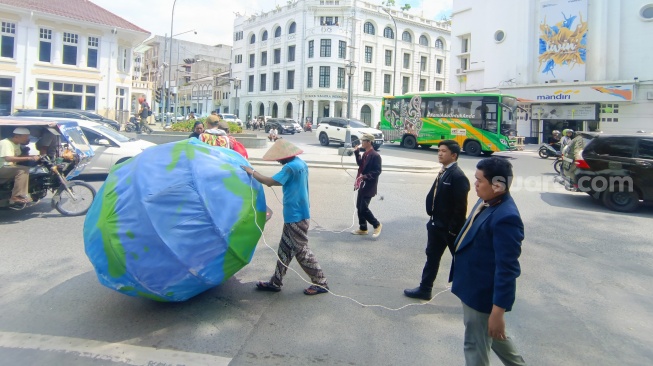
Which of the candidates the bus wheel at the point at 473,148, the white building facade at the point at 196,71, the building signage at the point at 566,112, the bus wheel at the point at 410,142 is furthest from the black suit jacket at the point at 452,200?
the white building facade at the point at 196,71

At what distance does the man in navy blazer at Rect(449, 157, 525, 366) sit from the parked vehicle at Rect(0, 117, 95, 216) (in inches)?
293

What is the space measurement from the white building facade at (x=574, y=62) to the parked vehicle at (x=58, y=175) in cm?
3356

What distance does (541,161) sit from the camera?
2231 centimetres

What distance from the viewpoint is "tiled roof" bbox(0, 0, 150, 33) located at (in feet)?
92.9

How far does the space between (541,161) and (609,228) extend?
48.2ft

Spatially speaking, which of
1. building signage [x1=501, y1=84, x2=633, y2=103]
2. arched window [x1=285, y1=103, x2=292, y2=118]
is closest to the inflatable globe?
building signage [x1=501, y1=84, x2=633, y2=103]

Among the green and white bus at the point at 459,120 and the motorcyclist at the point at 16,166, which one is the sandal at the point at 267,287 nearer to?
the motorcyclist at the point at 16,166

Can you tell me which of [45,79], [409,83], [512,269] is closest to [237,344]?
[512,269]

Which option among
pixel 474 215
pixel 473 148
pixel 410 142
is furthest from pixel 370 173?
pixel 410 142

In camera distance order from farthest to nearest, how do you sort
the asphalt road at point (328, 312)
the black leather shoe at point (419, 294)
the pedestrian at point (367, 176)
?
the pedestrian at point (367, 176) → the black leather shoe at point (419, 294) → the asphalt road at point (328, 312)

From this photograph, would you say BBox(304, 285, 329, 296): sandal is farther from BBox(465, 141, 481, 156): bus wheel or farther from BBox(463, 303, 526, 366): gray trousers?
BBox(465, 141, 481, 156): bus wheel

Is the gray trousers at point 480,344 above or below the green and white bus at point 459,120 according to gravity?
below

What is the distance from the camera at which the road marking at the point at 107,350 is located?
11.7 ft

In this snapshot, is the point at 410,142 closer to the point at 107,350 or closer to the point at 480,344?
the point at 107,350
